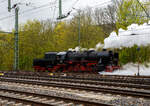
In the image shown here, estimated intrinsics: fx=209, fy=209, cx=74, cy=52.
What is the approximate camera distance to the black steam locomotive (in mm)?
23312

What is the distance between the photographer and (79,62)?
977 inches

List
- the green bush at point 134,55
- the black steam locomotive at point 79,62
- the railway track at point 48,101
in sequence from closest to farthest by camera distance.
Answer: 1. the railway track at point 48,101
2. the black steam locomotive at point 79,62
3. the green bush at point 134,55

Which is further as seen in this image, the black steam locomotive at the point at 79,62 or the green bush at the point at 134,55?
the green bush at the point at 134,55

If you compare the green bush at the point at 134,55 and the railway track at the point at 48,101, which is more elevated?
the green bush at the point at 134,55

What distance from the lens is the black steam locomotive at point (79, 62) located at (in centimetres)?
2331

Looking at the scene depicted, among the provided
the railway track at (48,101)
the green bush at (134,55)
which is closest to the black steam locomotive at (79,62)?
the green bush at (134,55)

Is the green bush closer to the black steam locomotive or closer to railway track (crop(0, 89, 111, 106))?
the black steam locomotive

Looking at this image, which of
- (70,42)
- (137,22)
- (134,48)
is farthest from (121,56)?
(70,42)

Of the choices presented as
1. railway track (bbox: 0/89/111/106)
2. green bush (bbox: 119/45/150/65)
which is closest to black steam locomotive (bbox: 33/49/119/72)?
green bush (bbox: 119/45/150/65)

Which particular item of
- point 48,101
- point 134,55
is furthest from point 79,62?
point 48,101

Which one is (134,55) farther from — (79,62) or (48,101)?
(48,101)

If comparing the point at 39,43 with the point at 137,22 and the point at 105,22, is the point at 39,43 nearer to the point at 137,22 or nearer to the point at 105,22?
the point at 105,22

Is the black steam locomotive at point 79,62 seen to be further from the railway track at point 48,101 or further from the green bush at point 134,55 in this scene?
the railway track at point 48,101

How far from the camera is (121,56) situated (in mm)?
28625
